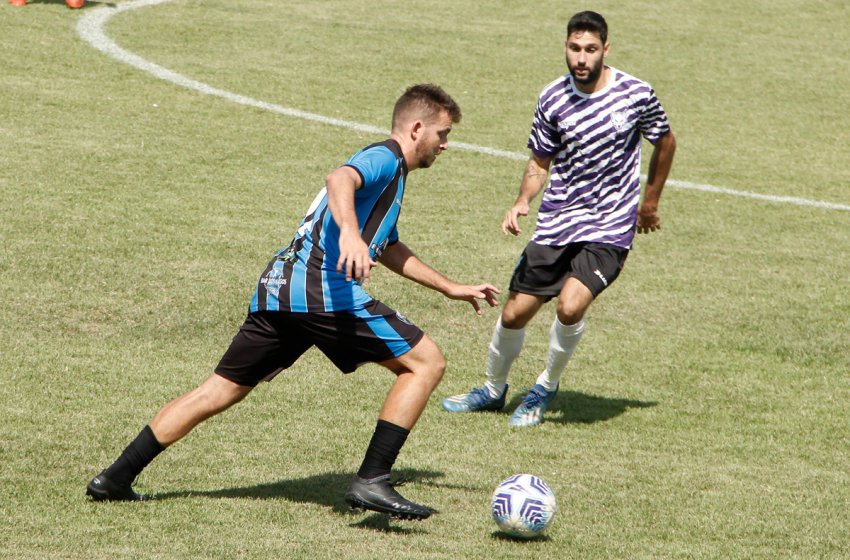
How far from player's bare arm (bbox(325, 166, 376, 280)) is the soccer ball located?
51.0 inches

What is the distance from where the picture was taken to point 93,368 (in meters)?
8.34

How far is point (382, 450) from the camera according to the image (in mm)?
5965

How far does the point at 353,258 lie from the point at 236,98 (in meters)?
11.0

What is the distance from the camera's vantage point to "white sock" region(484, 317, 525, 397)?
26.8ft

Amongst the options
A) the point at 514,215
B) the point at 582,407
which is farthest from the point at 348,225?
the point at 582,407

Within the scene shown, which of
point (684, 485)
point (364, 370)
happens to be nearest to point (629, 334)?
point (364, 370)

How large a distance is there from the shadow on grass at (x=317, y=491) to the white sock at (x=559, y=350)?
4.65 ft

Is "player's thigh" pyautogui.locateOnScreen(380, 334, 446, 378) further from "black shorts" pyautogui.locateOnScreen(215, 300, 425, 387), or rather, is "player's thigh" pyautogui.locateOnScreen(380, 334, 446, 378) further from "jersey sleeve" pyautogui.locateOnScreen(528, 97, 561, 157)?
"jersey sleeve" pyautogui.locateOnScreen(528, 97, 561, 157)

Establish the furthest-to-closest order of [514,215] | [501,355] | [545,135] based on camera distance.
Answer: [501,355] → [545,135] → [514,215]

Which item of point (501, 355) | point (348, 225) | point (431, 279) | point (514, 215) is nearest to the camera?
point (348, 225)

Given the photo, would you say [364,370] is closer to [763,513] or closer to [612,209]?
[612,209]

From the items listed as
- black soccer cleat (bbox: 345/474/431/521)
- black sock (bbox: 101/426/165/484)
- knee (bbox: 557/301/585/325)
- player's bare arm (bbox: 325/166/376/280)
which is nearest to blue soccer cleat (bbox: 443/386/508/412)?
knee (bbox: 557/301/585/325)

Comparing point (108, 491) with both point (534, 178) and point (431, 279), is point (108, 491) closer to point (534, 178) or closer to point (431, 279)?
point (431, 279)

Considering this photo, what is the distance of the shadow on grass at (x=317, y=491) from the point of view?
620 centimetres
